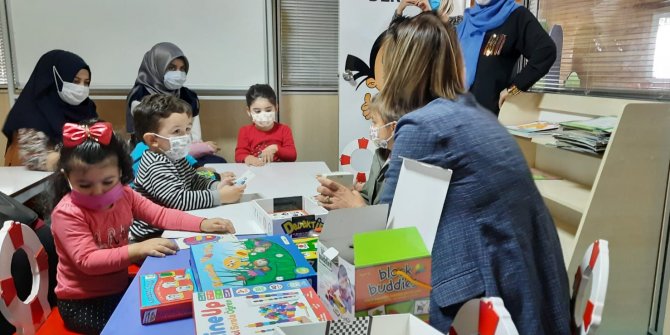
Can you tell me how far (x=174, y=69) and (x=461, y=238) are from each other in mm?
2891

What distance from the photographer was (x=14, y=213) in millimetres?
1710

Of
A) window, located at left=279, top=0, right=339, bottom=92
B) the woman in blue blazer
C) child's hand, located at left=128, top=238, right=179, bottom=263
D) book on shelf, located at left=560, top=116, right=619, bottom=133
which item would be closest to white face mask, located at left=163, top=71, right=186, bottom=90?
window, located at left=279, top=0, right=339, bottom=92

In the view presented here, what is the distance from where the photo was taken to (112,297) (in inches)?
60.5

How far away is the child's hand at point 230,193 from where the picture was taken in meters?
1.98

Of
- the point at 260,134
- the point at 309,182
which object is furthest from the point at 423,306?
the point at 260,134

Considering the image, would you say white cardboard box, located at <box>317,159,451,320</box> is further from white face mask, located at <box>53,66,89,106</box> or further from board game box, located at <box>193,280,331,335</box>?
white face mask, located at <box>53,66,89,106</box>

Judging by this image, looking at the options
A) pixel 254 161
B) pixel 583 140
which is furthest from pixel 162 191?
pixel 583 140

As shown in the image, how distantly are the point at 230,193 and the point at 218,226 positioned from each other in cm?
37

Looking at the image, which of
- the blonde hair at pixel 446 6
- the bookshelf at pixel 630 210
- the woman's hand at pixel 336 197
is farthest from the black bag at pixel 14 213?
the blonde hair at pixel 446 6

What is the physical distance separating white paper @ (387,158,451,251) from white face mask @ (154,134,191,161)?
1.19m

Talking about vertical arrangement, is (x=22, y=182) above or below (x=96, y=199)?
below

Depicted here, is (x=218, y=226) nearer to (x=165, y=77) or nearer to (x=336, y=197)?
(x=336, y=197)

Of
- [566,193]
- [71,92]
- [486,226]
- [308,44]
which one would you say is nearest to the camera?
[486,226]

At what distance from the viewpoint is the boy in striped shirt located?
1.89 metres
